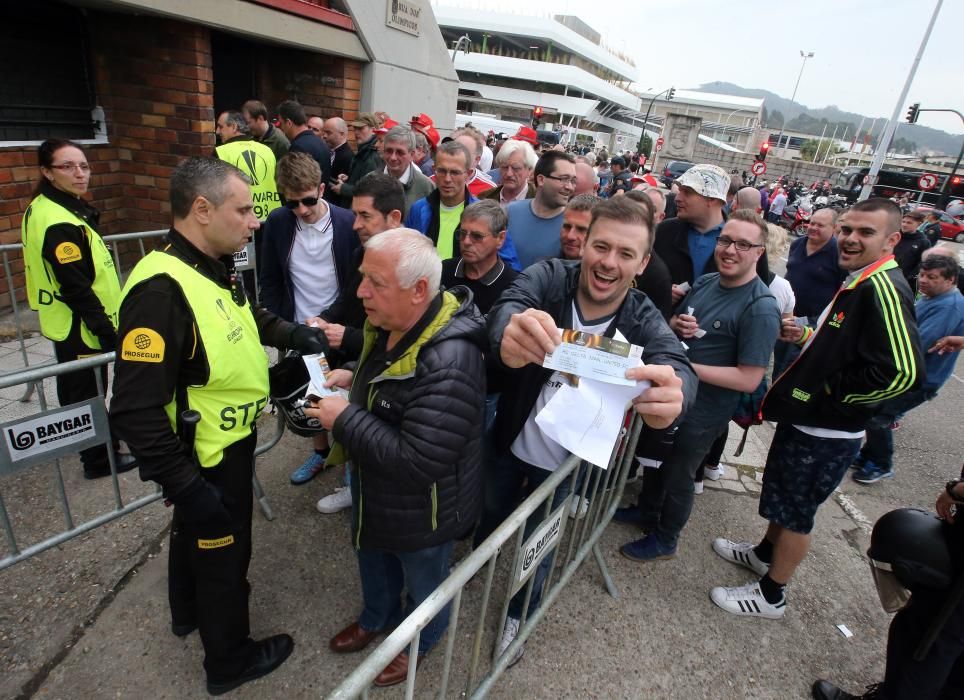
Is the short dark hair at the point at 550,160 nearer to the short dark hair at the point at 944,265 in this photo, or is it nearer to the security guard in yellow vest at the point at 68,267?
the security guard in yellow vest at the point at 68,267

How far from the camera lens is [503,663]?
200 centimetres

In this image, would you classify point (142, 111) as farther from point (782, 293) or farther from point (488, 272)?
point (782, 293)

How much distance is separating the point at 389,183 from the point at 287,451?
2.14 m

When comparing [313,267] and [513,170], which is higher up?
[513,170]

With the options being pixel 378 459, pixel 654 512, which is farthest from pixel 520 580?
pixel 654 512

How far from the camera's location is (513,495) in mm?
2713

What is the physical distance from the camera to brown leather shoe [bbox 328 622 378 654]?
2.40 meters

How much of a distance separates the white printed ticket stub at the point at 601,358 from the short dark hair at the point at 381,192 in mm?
1924

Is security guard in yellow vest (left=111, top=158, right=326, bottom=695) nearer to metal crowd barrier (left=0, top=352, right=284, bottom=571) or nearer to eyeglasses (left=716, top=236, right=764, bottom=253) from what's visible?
metal crowd barrier (left=0, top=352, right=284, bottom=571)

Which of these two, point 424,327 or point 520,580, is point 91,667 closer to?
point 520,580

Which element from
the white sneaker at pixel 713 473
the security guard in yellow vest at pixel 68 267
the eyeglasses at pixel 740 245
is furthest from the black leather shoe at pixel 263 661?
the white sneaker at pixel 713 473

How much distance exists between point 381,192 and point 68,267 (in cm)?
185

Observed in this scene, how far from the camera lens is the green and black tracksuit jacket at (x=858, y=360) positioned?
7.55ft

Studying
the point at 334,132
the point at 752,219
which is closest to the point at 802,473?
the point at 752,219
